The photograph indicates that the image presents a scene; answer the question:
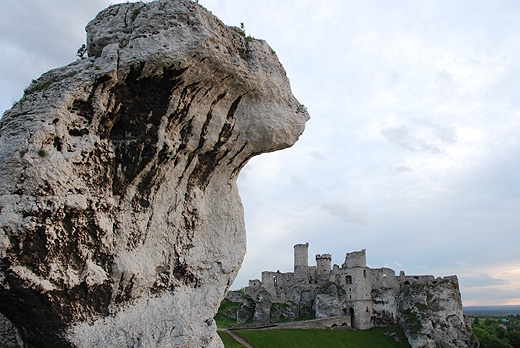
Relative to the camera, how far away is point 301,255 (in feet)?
218

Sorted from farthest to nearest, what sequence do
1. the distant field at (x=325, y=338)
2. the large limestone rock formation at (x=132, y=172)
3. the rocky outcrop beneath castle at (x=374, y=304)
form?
the rocky outcrop beneath castle at (x=374, y=304) → the distant field at (x=325, y=338) → the large limestone rock formation at (x=132, y=172)

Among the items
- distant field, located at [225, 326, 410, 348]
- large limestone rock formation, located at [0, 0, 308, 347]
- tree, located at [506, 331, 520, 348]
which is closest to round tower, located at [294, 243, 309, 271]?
distant field, located at [225, 326, 410, 348]

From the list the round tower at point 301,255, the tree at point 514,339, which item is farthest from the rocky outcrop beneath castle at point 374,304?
the tree at point 514,339

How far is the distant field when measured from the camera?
1465 inches

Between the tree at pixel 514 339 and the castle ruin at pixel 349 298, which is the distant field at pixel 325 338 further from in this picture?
the tree at pixel 514 339

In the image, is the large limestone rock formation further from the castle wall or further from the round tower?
A: the round tower

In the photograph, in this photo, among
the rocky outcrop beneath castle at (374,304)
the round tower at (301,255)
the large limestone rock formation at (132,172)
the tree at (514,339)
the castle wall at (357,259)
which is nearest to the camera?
the large limestone rock formation at (132,172)

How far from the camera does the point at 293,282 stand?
64250mm

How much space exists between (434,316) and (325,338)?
514 inches

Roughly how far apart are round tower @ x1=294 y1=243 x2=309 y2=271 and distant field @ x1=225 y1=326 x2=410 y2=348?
1753 centimetres

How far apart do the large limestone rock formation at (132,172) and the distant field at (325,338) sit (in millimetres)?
20449

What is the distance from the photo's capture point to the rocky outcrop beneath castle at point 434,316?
1795 inches

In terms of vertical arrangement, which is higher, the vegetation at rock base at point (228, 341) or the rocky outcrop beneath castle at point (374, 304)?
the rocky outcrop beneath castle at point (374, 304)

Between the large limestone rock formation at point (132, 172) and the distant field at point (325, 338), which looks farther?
the distant field at point (325, 338)
